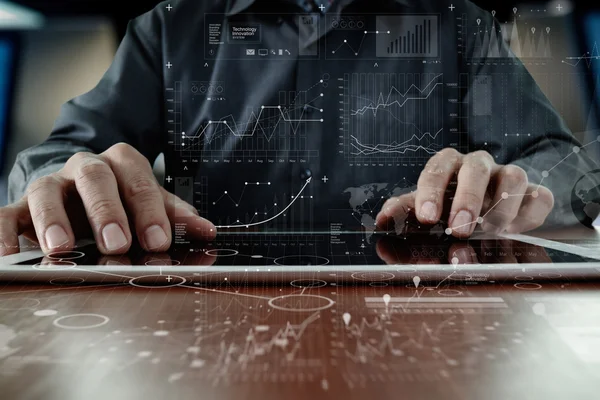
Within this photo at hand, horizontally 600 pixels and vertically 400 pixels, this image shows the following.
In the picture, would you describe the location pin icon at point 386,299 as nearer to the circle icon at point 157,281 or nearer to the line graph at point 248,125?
the circle icon at point 157,281

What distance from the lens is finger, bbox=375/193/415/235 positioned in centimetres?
83

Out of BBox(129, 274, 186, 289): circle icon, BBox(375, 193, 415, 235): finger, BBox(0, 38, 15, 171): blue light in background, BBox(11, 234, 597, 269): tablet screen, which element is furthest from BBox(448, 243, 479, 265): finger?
BBox(0, 38, 15, 171): blue light in background

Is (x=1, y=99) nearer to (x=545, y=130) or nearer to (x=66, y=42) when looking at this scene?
(x=66, y=42)

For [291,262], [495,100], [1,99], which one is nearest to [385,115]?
[495,100]

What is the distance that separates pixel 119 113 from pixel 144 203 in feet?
1.06

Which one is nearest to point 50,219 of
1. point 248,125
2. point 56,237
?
point 56,237

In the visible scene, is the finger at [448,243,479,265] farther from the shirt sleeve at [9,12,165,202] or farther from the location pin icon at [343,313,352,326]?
the shirt sleeve at [9,12,165,202]

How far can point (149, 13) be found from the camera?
92cm

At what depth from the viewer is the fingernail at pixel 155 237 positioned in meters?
0.72

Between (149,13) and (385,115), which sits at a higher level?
(149,13)

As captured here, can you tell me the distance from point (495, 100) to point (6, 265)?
748mm

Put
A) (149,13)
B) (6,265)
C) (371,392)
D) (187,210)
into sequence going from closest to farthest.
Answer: (371,392)
(6,265)
(187,210)
(149,13)

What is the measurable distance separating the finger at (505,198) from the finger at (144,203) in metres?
0.50

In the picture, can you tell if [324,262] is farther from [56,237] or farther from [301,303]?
[56,237]
